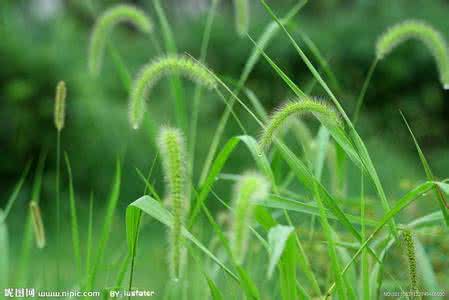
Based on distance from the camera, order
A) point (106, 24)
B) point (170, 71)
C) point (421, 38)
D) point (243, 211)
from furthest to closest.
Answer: point (106, 24) < point (421, 38) < point (170, 71) < point (243, 211)

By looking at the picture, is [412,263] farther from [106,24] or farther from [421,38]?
[106,24]

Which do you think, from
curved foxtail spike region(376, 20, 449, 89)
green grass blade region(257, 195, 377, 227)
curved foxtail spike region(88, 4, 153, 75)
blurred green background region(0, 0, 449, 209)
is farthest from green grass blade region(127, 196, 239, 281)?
blurred green background region(0, 0, 449, 209)

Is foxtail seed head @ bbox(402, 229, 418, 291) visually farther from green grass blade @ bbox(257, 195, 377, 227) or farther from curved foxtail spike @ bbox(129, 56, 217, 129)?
curved foxtail spike @ bbox(129, 56, 217, 129)

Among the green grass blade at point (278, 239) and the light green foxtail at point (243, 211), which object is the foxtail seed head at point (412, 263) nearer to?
the green grass blade at point (278, 239)

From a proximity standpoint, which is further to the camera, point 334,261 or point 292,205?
point 292,205

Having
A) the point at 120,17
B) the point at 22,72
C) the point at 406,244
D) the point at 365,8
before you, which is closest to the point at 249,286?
the point at 406,244

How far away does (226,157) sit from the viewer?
67.4 inches

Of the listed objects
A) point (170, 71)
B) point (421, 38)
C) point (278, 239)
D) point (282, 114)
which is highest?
point (421, 38)

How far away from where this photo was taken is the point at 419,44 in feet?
26.8

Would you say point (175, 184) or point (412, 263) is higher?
point (175, 184)

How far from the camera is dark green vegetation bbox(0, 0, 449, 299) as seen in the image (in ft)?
5.06

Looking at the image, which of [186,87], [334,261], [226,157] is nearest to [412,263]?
[334,261]

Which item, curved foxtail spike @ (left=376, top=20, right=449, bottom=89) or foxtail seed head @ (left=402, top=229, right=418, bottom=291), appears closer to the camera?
foxtail seed head @ (left=402, top=229, right=418, bottom=291)

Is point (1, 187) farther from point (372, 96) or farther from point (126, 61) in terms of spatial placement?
point (372, 96)
